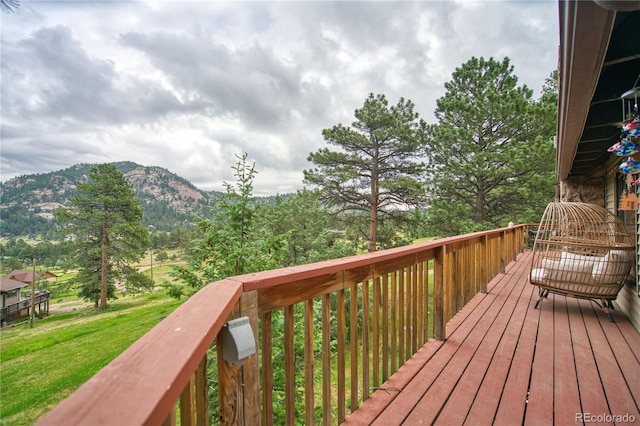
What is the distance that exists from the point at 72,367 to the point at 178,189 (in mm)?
92130

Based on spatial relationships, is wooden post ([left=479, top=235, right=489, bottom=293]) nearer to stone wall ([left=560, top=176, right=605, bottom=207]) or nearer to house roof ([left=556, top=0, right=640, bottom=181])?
house roof ([left=556, top=0, right=640, bottom=181])

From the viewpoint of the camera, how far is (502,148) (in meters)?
11.8

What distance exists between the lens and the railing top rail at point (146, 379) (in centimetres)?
43

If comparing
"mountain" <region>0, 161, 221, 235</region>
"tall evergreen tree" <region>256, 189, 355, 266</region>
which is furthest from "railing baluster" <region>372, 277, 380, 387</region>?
"mountain" <region>0, 161, 221, 235</region>

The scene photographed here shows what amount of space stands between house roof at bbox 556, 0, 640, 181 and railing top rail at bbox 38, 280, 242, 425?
6.31 ft

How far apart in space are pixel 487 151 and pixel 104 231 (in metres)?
23.2

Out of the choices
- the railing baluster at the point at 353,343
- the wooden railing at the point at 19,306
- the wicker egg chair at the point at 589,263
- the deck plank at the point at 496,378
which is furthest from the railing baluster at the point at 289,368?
the wooden railing at the point at 19,306

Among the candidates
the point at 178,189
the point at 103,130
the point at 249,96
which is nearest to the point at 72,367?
the point at 249,96

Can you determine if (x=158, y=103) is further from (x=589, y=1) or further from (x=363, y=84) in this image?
(x=589, y=1)

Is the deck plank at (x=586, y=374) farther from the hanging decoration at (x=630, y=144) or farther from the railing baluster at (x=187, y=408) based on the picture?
the railing baluster at (x=187, y=408)

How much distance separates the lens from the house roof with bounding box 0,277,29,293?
23.0 metres

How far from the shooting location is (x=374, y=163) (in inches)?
525

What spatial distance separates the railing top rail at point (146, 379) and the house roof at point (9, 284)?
32.8m

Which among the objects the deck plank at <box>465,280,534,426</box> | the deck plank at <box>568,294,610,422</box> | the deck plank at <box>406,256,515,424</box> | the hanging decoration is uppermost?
the hanging decoration
